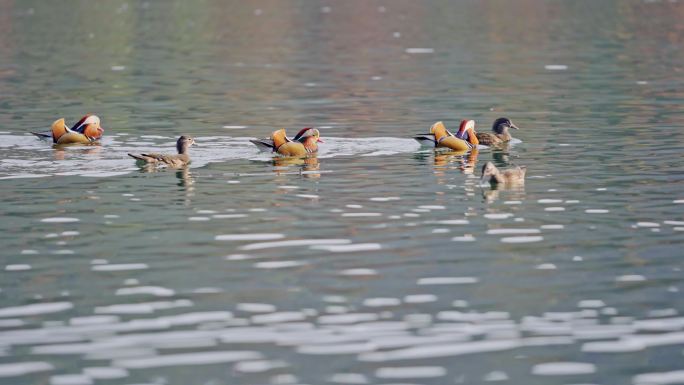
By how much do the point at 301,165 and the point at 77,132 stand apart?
594cm

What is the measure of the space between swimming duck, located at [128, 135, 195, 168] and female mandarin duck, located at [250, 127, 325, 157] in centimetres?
158

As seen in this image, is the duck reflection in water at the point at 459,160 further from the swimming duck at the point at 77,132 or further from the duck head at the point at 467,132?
the swimming duck at the point at 77,132

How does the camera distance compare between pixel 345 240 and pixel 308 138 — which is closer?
pixel 345 240

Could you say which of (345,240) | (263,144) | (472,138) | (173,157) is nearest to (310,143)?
(263,144)

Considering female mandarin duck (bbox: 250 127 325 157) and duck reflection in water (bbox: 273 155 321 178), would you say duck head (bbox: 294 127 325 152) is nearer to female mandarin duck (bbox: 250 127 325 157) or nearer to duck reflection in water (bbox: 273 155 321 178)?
female mandarin duck (bbox: 250 127 325 157)

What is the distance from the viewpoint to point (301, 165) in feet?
92.8

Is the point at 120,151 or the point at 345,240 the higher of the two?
the point at 120,151

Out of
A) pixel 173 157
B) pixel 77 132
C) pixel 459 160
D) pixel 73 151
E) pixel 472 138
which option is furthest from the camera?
pixel 77 132

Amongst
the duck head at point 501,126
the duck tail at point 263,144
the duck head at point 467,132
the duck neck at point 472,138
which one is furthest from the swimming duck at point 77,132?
the duck head at point 501,126

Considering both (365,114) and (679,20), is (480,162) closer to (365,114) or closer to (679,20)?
(365,114)

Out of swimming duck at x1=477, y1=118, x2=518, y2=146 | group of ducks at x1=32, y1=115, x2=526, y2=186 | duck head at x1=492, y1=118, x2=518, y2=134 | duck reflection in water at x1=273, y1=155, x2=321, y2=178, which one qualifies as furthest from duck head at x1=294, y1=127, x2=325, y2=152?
duck head at x1=492, y1=118, x2=518, y2=134

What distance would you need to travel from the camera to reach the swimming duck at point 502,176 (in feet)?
82.0

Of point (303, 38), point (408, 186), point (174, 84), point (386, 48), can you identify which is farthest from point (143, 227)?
point (303, 38)

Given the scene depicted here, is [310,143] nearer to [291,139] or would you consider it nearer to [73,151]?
[291,139]
